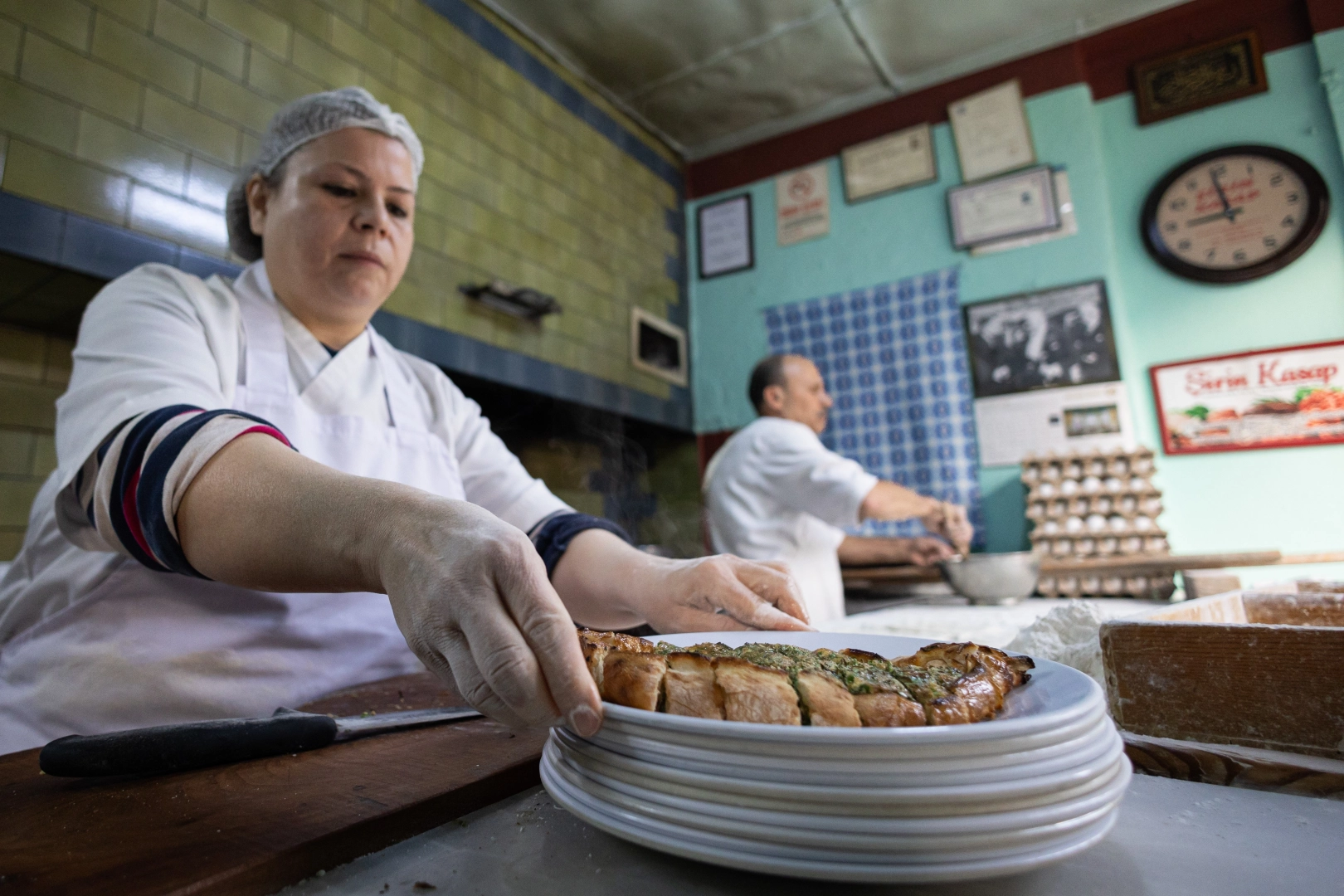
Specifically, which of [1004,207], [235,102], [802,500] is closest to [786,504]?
[802,500]

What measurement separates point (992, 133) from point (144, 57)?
4.17m

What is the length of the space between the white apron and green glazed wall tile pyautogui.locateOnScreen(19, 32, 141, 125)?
51.7 inches

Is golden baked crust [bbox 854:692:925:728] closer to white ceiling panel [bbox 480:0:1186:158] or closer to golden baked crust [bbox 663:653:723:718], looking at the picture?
golden baked crust [bbox 663:653:723:718]

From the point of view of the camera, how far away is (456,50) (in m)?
3.28

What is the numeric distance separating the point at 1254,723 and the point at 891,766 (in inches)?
22.9

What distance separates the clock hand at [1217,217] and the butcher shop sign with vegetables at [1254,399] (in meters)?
0.72

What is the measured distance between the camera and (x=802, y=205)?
185 inches

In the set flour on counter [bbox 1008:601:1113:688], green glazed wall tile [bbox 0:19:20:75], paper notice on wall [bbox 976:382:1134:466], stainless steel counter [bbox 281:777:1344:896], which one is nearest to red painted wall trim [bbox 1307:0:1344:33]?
paper notice on wall [bbox 976:382:1134:466]

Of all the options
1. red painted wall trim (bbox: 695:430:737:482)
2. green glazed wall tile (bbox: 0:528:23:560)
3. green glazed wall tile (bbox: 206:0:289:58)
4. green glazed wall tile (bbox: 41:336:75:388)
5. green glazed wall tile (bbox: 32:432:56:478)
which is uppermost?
green glazed wall tile (bbox: 206:0:289:58)

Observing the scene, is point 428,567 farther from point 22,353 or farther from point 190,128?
point 190,128

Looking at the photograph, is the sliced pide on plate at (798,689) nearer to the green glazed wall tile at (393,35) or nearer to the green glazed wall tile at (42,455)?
the green glazed wall tile at (42,455)

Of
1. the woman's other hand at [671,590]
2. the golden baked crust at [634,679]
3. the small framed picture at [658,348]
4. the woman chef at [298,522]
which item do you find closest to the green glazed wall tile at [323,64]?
the woman chef at [298,522]

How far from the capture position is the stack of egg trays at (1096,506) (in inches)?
126

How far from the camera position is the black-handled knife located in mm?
613
